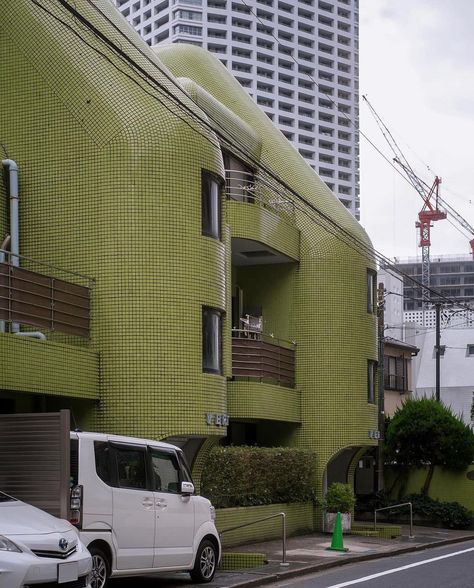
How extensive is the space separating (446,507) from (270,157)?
11952 mm

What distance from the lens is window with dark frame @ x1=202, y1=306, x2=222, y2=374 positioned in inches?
859

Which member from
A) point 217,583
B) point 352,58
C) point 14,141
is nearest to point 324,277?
point 14,141

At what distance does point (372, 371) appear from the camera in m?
32.1

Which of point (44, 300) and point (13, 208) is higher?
point (13, 208)

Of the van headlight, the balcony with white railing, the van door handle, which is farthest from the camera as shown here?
the balcony with white railing

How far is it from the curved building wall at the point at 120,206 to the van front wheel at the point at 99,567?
5.60m

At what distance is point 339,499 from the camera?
93.5 ft

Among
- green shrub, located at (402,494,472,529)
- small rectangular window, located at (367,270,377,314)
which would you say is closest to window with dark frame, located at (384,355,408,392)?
green shrub, located at (402,494,472,529)

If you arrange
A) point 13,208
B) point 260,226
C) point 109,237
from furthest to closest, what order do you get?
point 260,226 → point 13,208 → point 109,237

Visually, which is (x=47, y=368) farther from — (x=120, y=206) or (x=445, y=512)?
(x=445, y=512)

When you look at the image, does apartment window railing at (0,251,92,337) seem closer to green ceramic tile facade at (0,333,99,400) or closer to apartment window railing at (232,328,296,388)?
green ceramic tile facade at (0,333,99,400)

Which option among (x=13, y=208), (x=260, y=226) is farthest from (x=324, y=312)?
(x=13, y=208)

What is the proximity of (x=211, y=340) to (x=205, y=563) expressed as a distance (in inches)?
236

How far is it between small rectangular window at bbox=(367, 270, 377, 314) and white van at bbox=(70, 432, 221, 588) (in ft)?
50.3
